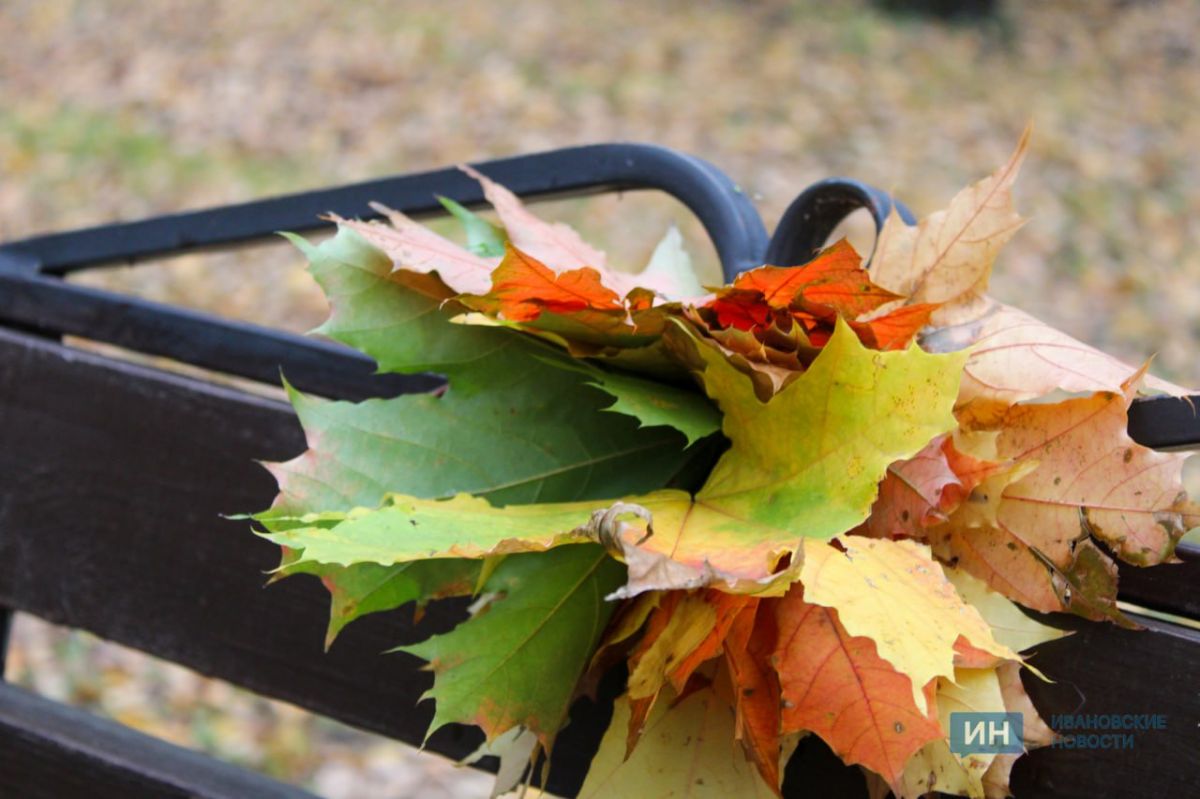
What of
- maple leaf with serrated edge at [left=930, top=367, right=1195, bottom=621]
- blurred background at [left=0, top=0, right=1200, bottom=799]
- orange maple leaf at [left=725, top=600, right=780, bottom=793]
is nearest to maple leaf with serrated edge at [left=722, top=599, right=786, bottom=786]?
orange maple leaf at [left=725, top=600, right=780, bottom=793]

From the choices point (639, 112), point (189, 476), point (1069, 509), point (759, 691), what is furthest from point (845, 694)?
point (639, 112)

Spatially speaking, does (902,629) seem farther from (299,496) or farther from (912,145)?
(912,145)

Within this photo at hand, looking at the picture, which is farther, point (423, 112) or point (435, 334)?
point (423, 112)

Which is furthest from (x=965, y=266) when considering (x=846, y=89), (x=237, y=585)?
(x=846, y=89)

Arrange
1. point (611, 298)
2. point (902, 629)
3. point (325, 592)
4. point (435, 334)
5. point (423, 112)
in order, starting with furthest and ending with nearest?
point (423, 112) < point (325, 592) < point (435, 334) < point (611, 298) < point (902, 629)

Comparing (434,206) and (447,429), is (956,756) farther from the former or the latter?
(434,206)

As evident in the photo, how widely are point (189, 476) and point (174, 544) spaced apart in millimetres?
72

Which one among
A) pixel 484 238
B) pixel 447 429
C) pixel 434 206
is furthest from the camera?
pixel 434 206

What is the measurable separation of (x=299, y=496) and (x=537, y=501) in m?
0.15

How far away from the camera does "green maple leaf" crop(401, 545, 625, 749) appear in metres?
0.72

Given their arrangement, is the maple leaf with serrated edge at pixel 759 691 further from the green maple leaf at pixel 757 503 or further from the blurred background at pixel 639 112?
the blurred background at pixel 639 112

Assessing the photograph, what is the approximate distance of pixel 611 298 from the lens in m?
0.73

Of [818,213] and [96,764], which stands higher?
[818,213]

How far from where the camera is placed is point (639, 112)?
548cm
